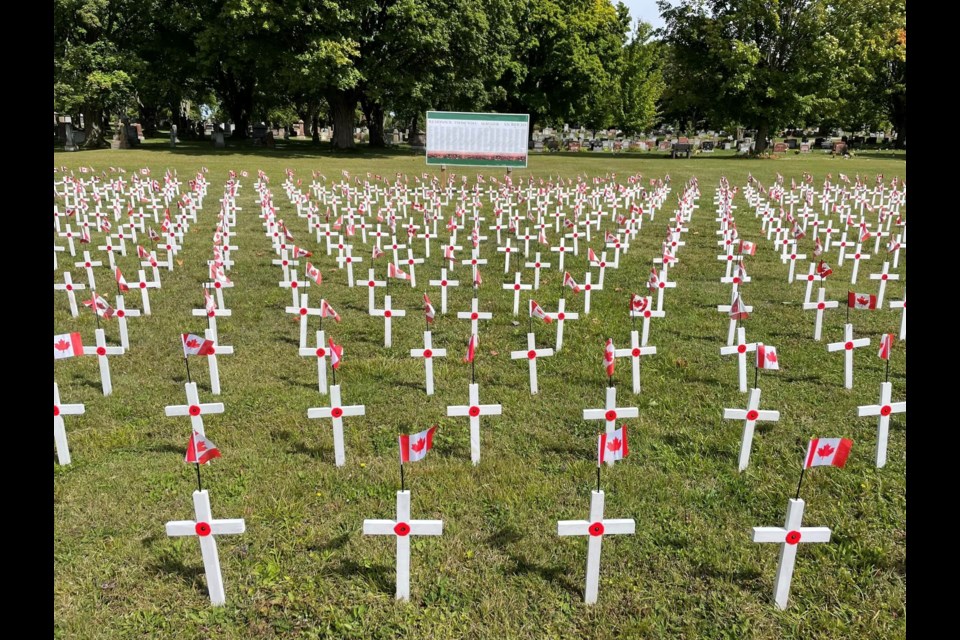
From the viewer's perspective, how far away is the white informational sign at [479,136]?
21.3 m

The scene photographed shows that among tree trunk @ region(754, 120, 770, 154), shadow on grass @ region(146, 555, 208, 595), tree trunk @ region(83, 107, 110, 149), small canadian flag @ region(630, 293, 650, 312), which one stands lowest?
shadow on grass @ region(146, 555, 208, 595)

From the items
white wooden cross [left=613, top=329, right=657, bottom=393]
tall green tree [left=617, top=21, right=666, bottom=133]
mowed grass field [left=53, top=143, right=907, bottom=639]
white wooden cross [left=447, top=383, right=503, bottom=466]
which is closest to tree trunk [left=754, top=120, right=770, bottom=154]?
tall green tree [left=617, top=21, right=666, bottom=133]

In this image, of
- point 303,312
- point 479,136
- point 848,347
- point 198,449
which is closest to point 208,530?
point 198,449

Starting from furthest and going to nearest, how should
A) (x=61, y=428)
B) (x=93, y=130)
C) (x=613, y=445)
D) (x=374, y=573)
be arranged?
(x=93, y=130) < (x=61, y=428) < (x=374, y=573) < (x=613, y=445)

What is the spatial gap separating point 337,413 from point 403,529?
1.52 meters

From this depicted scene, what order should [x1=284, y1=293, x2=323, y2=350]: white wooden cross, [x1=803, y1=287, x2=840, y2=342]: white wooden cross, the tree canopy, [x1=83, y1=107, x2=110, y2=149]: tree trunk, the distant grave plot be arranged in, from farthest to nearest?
[x1=83, y1=107, x2=110, y2=149]: tree trunk
the tree canopy
[x1=803, y1=287, x2=840, y2=342]: white wooden cross
[x1=284, y1=293, x2=323, y2=350]: white wooden cross
the distant grave plot

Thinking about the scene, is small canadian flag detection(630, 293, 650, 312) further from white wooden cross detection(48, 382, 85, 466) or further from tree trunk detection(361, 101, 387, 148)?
tree trunk detection(361, 101, 387, 148)

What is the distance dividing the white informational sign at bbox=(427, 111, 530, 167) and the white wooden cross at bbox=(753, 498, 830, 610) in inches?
753

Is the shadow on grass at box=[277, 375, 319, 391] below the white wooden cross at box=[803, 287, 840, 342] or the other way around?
below

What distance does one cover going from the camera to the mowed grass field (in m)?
3.61

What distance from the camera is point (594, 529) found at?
11.4 ft

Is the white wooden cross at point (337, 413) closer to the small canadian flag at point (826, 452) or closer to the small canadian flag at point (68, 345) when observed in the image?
the small canadian flag at point (68, 345)

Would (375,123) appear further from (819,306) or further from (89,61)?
(819,306)

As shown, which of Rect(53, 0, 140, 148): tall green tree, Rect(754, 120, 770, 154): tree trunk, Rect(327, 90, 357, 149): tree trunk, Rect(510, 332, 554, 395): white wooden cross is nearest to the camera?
Rect(510, 332, 554, 395): white wooden cross
